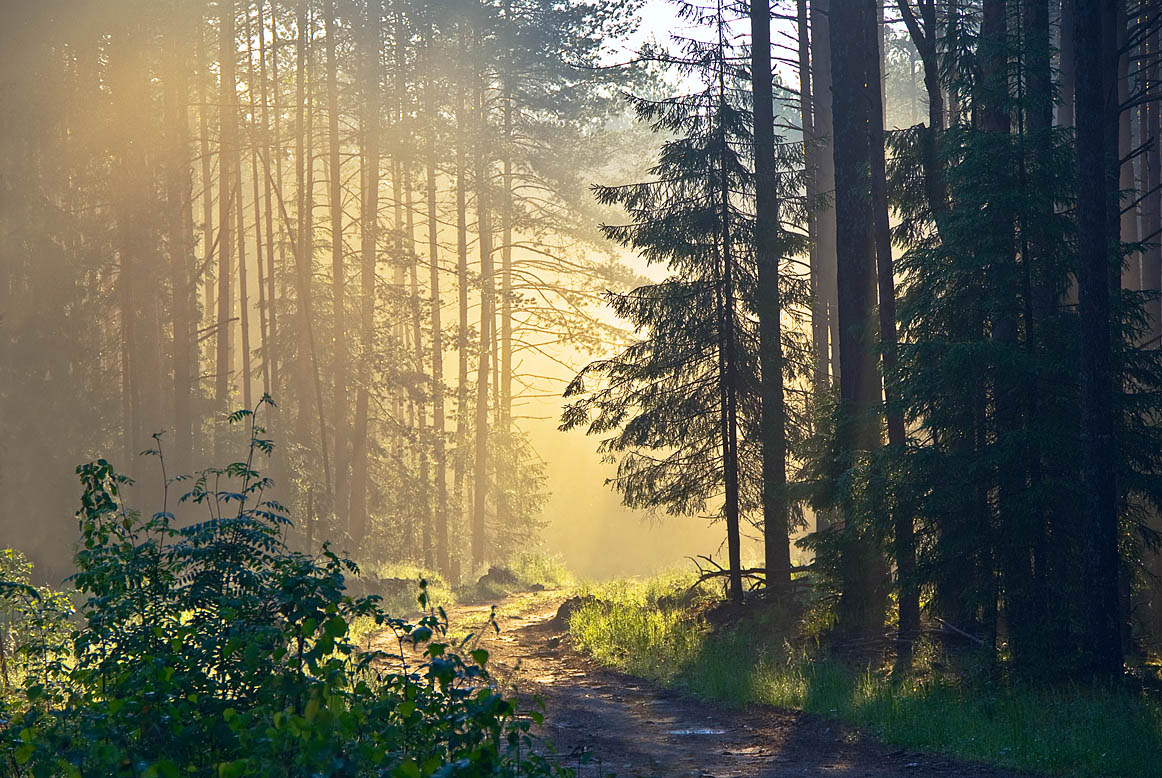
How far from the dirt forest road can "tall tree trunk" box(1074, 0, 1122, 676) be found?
108 inches

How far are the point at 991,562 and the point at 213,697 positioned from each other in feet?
24.7

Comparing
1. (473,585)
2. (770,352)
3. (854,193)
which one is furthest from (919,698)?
(473,585)

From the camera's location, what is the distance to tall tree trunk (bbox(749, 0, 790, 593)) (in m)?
14.5

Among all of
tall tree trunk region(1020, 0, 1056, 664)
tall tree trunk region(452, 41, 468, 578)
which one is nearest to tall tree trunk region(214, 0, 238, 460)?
tall tree trunk region(452, 41, 468, 578)

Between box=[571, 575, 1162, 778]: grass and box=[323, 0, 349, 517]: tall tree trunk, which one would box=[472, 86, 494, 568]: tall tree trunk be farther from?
box=[571, 575, 1162, 778]: grass

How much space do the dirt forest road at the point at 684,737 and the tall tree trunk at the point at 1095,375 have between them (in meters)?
2.74

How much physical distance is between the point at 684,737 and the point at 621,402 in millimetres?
7023

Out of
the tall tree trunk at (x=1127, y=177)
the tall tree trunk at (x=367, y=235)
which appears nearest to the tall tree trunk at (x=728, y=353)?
the tall tree trunk at (x=1127, y=177)

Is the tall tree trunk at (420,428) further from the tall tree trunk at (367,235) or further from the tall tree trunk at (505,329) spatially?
the tall tree trunk at (505,329)

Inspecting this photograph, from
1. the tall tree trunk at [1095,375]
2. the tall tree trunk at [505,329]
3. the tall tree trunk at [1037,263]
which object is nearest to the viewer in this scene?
the tall tree trunk at [1095,375]

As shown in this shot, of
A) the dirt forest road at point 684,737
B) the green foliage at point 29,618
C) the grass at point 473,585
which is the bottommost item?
the grass at point 473,585

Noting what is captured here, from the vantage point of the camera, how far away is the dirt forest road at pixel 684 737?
7.24m

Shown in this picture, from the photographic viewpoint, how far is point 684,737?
8.66 metres

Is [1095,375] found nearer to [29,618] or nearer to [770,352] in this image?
[770,352]
